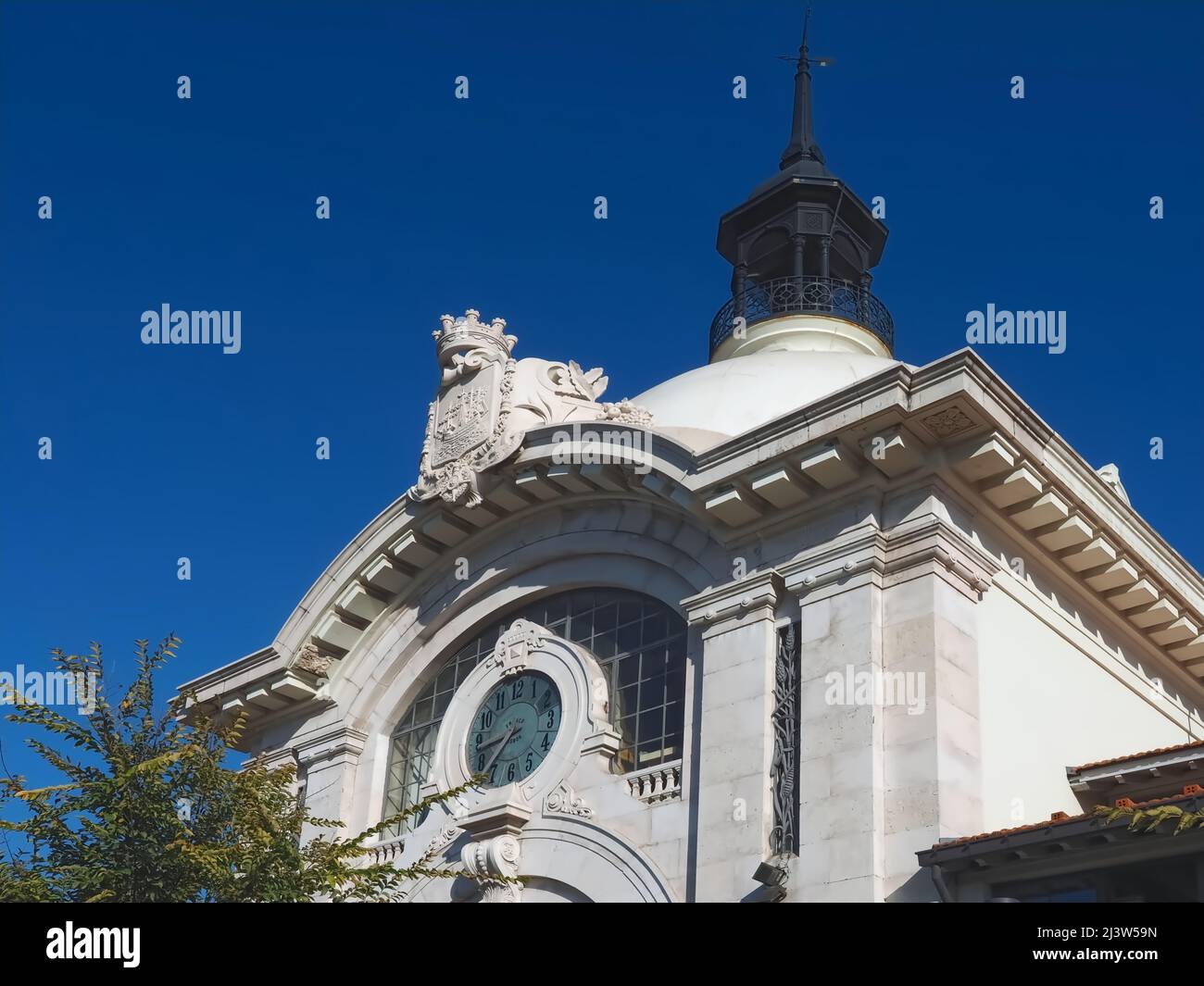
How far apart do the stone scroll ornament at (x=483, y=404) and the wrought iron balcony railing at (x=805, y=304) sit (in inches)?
287

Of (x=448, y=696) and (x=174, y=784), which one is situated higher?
(x=448, y=696)

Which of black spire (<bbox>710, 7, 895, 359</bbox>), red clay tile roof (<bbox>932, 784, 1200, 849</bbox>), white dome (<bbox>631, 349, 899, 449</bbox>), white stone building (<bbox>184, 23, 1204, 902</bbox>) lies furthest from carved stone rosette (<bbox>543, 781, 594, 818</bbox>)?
black spire (<bbox>710, 7, 895, 359</bbox>)

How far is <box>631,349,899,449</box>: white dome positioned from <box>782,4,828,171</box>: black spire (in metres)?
10.6

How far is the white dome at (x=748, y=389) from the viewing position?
23344 millimetres

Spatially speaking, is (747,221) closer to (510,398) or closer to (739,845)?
(510,398)

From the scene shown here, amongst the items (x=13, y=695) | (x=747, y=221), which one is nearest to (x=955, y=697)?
(x=13, y=695)

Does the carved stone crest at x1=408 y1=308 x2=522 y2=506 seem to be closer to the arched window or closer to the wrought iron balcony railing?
the arched window

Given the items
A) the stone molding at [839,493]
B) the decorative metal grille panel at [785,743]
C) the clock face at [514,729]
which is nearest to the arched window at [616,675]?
the clock face at [514,729]

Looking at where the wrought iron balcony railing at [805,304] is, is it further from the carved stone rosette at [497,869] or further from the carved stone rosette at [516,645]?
the carved stone rosette at [497,869]

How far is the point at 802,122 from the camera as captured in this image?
36.4 metres

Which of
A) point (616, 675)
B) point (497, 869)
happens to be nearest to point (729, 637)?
point (616, 675)

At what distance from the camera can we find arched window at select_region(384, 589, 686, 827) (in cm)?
1977
